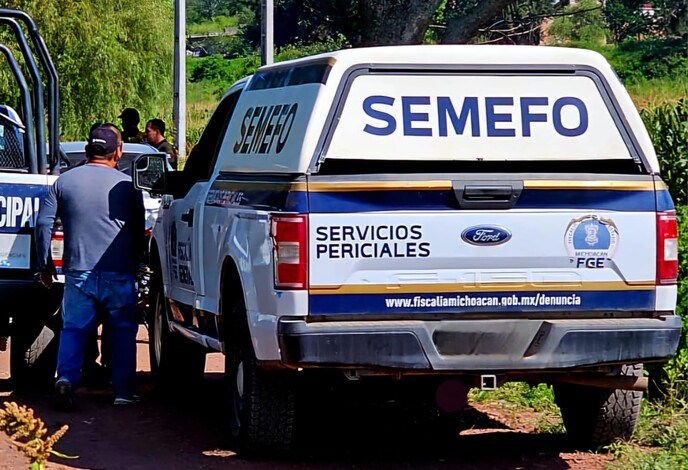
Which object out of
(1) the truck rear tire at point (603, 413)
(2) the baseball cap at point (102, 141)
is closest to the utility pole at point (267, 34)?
(2) the baseball cap at point (102, 141)

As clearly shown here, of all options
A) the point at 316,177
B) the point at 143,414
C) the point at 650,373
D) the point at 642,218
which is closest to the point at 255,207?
the point at 316,177

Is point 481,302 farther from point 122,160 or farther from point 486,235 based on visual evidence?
point 122,160

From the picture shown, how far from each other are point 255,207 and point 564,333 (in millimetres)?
1644

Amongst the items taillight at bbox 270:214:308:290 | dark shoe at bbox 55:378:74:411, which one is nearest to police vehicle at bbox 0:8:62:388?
dark shoe at bbox 55:378:74:411

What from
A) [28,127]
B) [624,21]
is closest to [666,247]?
[28,127]

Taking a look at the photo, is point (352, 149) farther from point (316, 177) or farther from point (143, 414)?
point (143, 414)

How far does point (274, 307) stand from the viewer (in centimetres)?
656

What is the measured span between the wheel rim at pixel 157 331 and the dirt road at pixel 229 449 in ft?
1.68

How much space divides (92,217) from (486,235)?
3.10 m

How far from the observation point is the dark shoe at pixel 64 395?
28.4 feet

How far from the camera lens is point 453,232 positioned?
657 cm

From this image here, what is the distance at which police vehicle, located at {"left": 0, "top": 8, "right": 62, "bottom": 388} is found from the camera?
29.0 feet

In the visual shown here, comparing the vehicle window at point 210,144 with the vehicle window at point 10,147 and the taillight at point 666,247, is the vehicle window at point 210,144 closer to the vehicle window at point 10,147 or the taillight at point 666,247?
the vehicle window at point 10,147

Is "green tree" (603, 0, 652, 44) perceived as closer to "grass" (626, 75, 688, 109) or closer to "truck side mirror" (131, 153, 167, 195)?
"grass" (626, 75, 688, 109)
